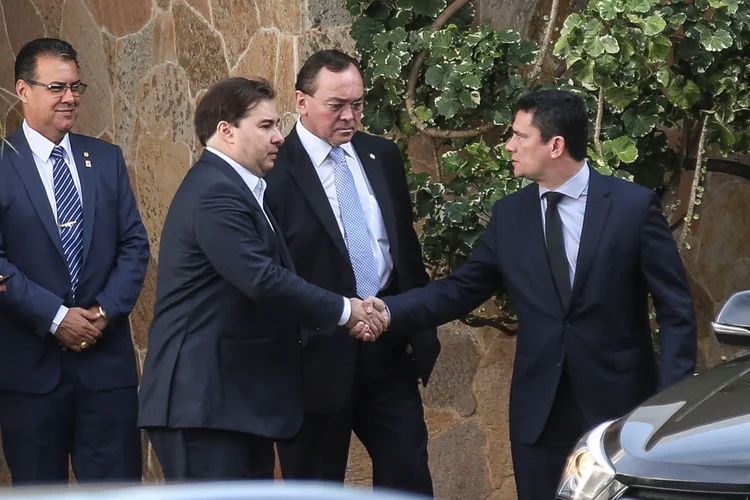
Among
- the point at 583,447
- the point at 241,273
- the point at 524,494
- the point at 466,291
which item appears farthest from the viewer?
the point at 466,291

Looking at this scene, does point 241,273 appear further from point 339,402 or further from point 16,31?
point 16,31

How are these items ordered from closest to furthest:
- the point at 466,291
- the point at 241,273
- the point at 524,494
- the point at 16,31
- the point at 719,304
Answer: the point at 241,273
the point at 524,494
the point at 466,291
the point at 719,304
the point at 16,31

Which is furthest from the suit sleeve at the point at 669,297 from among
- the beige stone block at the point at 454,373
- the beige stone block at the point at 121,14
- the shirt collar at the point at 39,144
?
the beige stone block at the point at 121,14

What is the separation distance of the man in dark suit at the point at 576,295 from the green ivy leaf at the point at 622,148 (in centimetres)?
60

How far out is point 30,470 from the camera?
5.34 metres

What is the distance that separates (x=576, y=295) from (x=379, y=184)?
911mm

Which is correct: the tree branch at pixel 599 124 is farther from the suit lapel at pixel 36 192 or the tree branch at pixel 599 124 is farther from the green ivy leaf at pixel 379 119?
the suit lapel at pixel 36 192

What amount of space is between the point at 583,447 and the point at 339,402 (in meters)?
1.37

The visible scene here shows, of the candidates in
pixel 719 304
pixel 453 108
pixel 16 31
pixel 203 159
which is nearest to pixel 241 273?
pixel 203 159

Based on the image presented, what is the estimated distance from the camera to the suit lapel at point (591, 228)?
480 cm

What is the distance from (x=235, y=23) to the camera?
652 centimetres

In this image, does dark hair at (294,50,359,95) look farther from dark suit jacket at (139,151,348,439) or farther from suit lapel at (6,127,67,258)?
suit lapel at (6,127,67,258)

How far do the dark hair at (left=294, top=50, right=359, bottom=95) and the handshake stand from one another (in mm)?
803

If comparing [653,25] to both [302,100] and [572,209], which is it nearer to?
[572,209]
